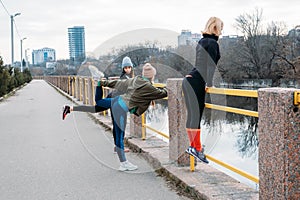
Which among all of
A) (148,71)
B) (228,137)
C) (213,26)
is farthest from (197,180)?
(228,137)

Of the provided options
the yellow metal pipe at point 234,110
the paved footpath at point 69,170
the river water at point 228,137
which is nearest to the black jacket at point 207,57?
the yellow metal pipe at point 234,110

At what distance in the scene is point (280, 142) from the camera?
3162 millimetres

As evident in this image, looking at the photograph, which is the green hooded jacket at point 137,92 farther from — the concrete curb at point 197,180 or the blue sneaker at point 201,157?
the blue sneaker at point 201,157

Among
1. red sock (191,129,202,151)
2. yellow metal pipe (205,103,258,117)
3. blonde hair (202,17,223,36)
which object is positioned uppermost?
blonde hair (202,17,223,36)

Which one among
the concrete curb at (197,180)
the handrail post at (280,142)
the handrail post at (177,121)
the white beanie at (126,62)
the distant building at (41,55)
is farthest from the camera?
the distant building at (41,55)

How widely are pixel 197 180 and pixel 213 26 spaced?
6.15 ft

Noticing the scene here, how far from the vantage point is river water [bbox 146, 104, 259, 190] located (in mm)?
6824

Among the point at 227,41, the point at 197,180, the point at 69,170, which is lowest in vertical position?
the point at 69,170

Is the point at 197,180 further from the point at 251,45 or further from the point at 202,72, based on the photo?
the point at 251,45

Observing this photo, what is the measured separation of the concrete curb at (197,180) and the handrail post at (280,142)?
2.43 feet

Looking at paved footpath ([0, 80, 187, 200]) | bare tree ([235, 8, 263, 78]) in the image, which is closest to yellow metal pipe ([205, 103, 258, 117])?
paved footpath ([0, 80, 187, 200])

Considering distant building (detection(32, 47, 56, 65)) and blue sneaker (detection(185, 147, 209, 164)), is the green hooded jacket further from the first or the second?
distant building (detection(32, 47, 56, 65))

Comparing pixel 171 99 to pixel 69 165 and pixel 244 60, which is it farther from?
pixel 244 60

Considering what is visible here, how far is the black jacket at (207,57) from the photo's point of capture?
15.0 feet
